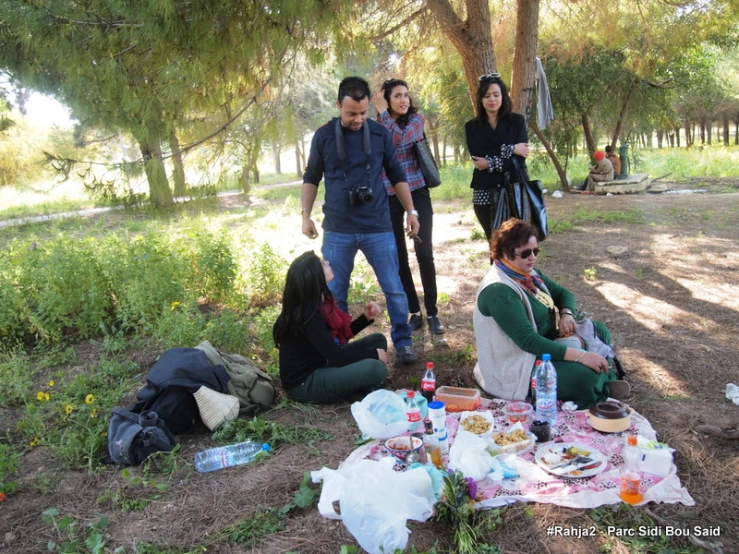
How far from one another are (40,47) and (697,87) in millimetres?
15086

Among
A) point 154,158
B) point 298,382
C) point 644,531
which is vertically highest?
point 154,158

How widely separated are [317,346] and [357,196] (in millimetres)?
985

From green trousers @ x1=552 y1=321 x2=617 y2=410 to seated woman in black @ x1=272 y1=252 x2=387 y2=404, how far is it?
1002mm

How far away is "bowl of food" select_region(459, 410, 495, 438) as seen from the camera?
2.81 m

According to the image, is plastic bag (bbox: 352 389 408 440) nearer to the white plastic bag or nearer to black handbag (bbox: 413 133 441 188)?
the white plastic bag

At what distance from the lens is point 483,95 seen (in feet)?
13.9

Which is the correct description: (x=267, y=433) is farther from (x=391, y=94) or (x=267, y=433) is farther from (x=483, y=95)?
(x=483, y=95)

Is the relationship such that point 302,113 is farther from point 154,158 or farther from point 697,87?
point 697,87

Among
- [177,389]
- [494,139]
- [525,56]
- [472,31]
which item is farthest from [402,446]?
[525,56]

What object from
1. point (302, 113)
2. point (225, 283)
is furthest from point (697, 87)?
point (225, 283)

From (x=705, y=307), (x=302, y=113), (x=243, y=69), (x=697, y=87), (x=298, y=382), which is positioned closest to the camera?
(x=298, y=382)

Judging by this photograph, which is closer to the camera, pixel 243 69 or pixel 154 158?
pixel 154 158

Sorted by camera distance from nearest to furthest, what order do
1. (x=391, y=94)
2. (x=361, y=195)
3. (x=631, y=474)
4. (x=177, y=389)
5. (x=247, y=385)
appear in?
(x=631, y=474) → (x=177, y=389) → (x=247, y=385) → (x=361, y=195) → (x=391, y=94)

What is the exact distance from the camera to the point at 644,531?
2.10 m
